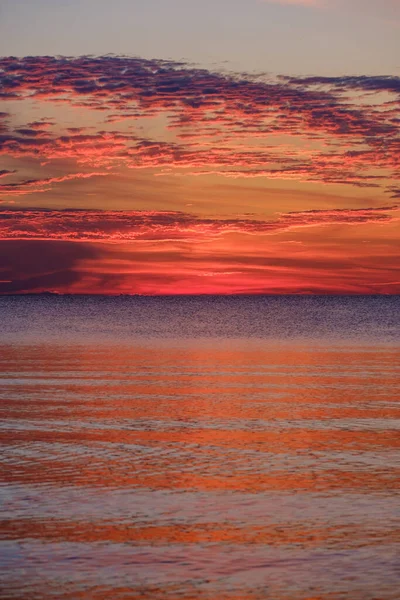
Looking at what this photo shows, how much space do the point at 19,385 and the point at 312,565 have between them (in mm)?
22190

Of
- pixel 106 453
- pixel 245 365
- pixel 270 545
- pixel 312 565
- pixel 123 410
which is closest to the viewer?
pixel 312 565

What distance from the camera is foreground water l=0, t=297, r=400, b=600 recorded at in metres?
12.6

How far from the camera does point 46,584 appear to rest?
12.3 meters

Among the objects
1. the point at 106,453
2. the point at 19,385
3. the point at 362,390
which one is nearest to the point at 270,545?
the point at 106,453

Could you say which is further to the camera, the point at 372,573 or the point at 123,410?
the point at 123,410

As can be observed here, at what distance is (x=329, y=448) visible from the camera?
21.5 m

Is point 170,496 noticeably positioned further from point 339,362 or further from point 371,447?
point 339,362

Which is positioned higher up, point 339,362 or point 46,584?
point 46,584

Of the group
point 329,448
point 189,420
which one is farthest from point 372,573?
point 189,420

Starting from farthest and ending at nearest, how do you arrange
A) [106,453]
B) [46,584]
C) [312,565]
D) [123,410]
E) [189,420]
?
[123,410] < [189,420] < [106,453] < [312,565] < [46,584]

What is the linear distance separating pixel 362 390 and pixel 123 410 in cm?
911

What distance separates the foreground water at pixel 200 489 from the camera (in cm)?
1259

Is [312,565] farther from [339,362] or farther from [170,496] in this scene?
[339,362]

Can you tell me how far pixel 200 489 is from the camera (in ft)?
57.3
